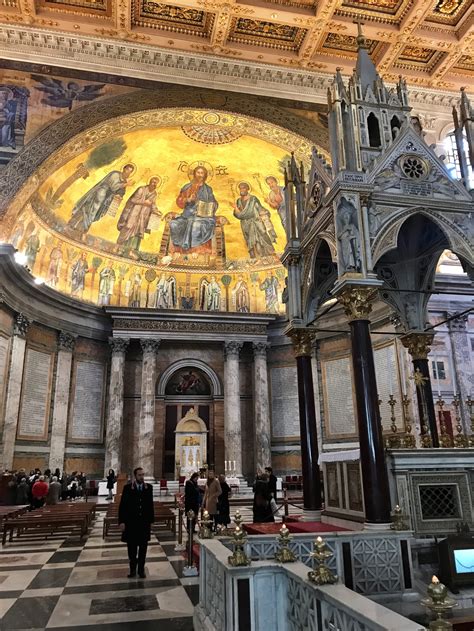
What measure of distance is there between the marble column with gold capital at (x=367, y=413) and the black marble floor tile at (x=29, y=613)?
386 centimetres

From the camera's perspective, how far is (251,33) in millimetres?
16031

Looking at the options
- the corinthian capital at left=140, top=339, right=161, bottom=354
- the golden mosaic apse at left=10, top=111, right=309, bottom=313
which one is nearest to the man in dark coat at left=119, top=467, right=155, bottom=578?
the golden mosaic apse at left=10, top=111, right=309, bottom=313

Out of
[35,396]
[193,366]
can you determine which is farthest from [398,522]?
[193,366]

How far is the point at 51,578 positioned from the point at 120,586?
1148 mm

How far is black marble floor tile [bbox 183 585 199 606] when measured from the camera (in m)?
5.62

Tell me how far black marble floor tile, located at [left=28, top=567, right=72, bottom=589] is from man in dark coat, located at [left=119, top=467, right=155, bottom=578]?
0.88 m

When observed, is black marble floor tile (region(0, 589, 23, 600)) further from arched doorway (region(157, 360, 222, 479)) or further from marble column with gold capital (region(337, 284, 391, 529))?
arched doorway (region(157, 360, 222, 479))

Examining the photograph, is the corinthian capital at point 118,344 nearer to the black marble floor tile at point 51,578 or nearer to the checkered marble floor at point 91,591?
the checkered marble floor at point 91,591

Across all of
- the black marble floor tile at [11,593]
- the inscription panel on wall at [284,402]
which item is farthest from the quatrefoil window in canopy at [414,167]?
the inscription panel on wall at [284,402]

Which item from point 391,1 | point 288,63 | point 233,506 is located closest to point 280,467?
point 233,506

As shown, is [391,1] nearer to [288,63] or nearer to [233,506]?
[288,63]

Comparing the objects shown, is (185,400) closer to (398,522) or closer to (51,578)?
(51,578)

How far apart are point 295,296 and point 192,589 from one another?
5482 mm

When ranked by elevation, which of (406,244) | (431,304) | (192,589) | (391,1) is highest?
(391,1)
